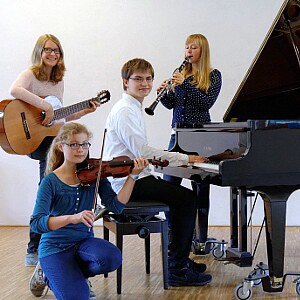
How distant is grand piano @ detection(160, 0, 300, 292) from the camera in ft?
9.25

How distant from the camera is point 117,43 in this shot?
548 centimetres

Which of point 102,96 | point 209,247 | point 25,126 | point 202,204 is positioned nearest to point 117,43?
point 102,96

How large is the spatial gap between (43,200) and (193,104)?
5.22ft

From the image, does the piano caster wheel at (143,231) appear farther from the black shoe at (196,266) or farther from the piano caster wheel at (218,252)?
the piano caster wheel at (218,252)

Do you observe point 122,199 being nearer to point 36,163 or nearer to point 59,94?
point 59,94

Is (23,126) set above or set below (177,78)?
below

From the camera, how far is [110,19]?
5.46 metres

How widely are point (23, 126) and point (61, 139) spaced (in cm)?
100

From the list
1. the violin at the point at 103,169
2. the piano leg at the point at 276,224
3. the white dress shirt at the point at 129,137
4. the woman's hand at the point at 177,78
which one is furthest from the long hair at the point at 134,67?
the piano leg at the point at 276,224

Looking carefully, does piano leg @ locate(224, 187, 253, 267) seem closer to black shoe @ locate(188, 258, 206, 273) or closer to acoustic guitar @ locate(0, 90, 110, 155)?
black shoe @ locate(188, 258, 206, 273)

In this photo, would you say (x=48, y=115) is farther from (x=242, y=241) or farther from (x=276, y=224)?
(x=276, y=224)

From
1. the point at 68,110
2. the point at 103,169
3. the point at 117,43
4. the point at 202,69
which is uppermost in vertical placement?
the point at 117,43

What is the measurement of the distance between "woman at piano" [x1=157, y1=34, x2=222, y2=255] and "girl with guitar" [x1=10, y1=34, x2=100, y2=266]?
57 cm

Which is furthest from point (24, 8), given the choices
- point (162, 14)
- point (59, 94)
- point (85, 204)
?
point (85, 204)
